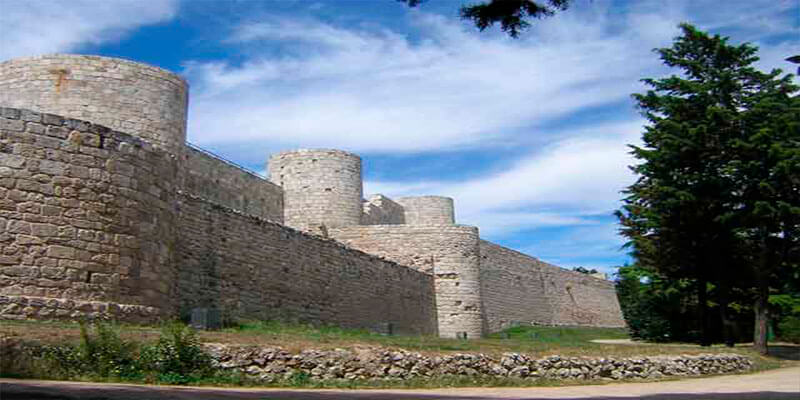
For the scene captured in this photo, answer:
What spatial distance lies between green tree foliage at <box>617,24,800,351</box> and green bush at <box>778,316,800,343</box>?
22.6 ft

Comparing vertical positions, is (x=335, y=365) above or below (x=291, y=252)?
below

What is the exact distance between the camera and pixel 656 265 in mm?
26422

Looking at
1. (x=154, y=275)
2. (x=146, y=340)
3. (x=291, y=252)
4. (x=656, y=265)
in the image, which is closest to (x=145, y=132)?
(x=291, y=252)

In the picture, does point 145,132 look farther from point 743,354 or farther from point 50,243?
point 743,354

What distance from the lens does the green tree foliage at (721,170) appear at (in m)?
22.0

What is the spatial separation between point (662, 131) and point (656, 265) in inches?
198

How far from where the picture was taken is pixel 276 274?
1941 centimetres

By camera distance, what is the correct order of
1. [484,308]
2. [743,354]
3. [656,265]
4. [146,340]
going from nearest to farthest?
[146,340] < [743,354] < [656,265] < [484,308]

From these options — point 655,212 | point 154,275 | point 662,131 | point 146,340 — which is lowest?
point 146,340

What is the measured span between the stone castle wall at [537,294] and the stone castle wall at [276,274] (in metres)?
10.9

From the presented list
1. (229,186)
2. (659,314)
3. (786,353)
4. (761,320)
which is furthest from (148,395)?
(659,314)

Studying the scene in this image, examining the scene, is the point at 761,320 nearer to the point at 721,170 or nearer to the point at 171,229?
the point at 721,170

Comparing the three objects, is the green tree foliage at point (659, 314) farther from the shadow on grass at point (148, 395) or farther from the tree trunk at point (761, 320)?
the shadow on grass at point (148, 395)

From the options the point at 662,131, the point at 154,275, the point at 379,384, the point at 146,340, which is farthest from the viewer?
the point at 662,131
